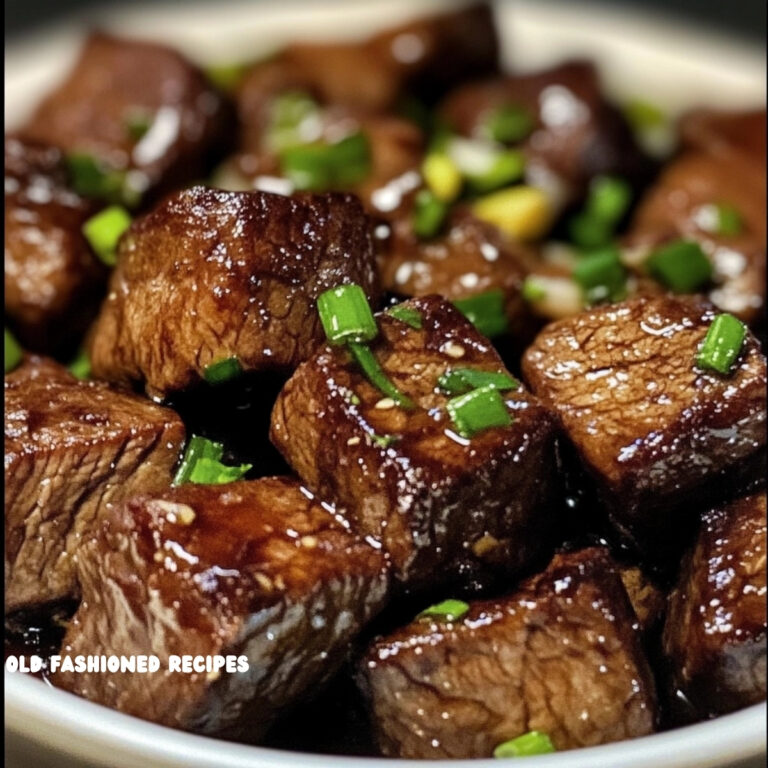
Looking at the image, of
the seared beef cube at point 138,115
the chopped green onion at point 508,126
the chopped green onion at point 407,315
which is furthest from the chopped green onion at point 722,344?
the seared beef cube at point 138,115

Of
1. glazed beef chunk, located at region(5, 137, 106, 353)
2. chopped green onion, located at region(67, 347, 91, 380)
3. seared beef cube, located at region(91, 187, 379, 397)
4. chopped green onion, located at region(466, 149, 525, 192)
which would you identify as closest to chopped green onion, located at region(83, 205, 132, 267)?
glazed beef chunk, located at region(5, 137, 106, 353)

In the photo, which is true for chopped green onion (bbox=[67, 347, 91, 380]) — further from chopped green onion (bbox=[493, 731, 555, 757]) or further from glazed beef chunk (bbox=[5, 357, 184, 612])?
chopped green onion (bbox=[493, 731, 555, 757])

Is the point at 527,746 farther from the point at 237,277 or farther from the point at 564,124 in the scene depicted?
the point at 564,124

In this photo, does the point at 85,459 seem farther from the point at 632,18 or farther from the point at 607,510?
the point at 632,18

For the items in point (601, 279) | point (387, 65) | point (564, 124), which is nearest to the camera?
point (601, 279)

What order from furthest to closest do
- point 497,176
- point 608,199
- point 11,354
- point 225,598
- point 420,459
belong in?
point 608,199
point 497,176
point 11,354
point 420,459
point 225,598

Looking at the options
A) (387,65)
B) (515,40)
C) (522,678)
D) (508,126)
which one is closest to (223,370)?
(522,678)
